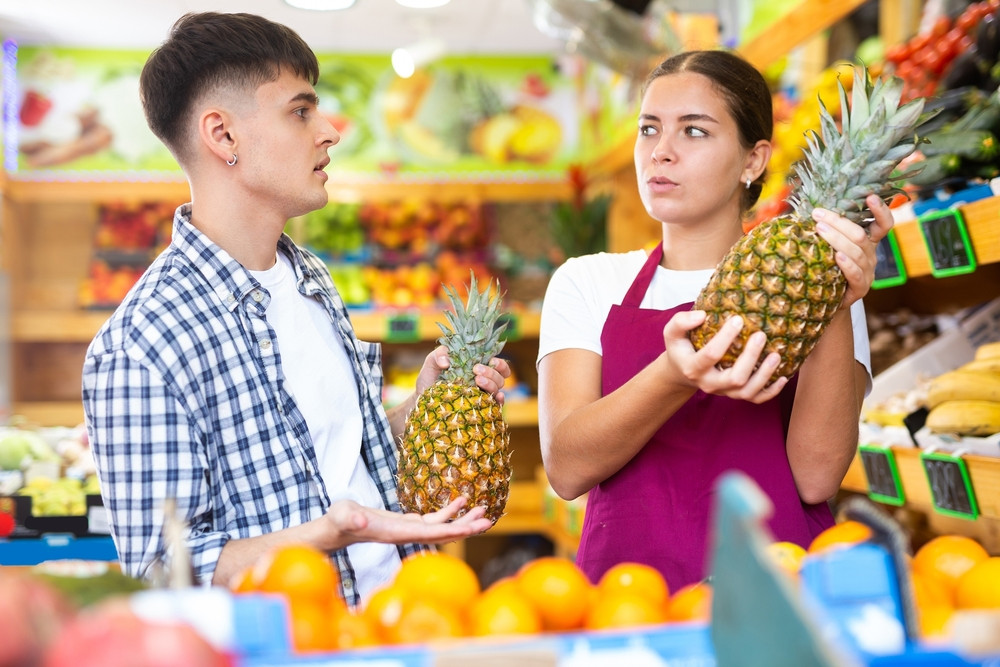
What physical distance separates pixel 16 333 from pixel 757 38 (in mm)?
5387

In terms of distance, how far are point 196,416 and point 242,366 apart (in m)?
0.16

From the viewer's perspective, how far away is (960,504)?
7.88 ft

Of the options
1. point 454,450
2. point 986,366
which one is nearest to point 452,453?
point 454,450

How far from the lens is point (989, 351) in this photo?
2.83 m

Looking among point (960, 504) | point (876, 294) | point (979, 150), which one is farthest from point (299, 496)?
point (876, 294)

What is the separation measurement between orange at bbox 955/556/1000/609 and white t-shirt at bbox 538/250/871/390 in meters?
0.97

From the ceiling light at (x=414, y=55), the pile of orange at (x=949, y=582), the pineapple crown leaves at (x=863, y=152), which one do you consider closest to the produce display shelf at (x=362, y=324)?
the ceiling light at (x=414, y=55)

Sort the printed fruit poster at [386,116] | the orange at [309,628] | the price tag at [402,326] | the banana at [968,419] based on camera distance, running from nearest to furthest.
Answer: the orange at [309,628]
the banana at [968,419]
the price tag at [402,326]
the printed fruit poster at [386,116]

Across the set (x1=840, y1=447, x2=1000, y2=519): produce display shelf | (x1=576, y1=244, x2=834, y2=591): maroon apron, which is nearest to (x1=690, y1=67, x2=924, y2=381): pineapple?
(x1=576, y1=244, x2=834, y2=591): maroon apron

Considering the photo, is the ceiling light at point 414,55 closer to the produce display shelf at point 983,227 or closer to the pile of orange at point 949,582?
the produce display shelf at point 983,227

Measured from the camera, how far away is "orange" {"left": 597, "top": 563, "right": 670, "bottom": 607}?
3.97ft

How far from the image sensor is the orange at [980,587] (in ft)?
3.95

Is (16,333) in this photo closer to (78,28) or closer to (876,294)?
(78,28)

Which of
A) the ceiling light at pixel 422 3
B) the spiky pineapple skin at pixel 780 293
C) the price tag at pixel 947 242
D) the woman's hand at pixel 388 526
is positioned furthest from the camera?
the ceiling light at pixel 422 3
